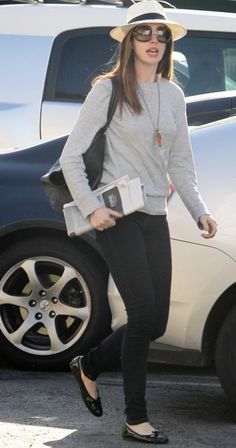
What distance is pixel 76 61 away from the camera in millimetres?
8633

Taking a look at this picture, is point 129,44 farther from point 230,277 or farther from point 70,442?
point 70,442

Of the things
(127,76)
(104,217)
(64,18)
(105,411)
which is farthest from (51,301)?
(64,18)

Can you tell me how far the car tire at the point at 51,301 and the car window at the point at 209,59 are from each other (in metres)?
2.79

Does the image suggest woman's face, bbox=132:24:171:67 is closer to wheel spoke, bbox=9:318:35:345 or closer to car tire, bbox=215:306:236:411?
car tire, bbox=215:306:236:411

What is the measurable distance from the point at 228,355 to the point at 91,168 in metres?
0.98

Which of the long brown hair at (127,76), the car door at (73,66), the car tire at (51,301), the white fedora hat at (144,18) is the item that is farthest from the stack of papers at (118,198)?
the car door at (73,66)

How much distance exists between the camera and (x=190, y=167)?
16.2ft

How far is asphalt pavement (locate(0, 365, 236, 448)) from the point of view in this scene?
16.4 feet

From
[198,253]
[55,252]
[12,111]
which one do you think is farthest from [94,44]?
[198,253]

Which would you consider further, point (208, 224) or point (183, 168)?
point (183, 168)

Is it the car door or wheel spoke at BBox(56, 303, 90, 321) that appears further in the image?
the car door

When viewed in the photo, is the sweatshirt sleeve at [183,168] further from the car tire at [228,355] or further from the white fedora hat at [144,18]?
the car tire at [228,355]

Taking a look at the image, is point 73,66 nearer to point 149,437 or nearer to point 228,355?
point 228,355

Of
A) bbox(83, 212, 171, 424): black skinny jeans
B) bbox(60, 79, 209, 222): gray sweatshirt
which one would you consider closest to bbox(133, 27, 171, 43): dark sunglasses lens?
bbox(60, 79, 209, 222): gray sweatshirt
